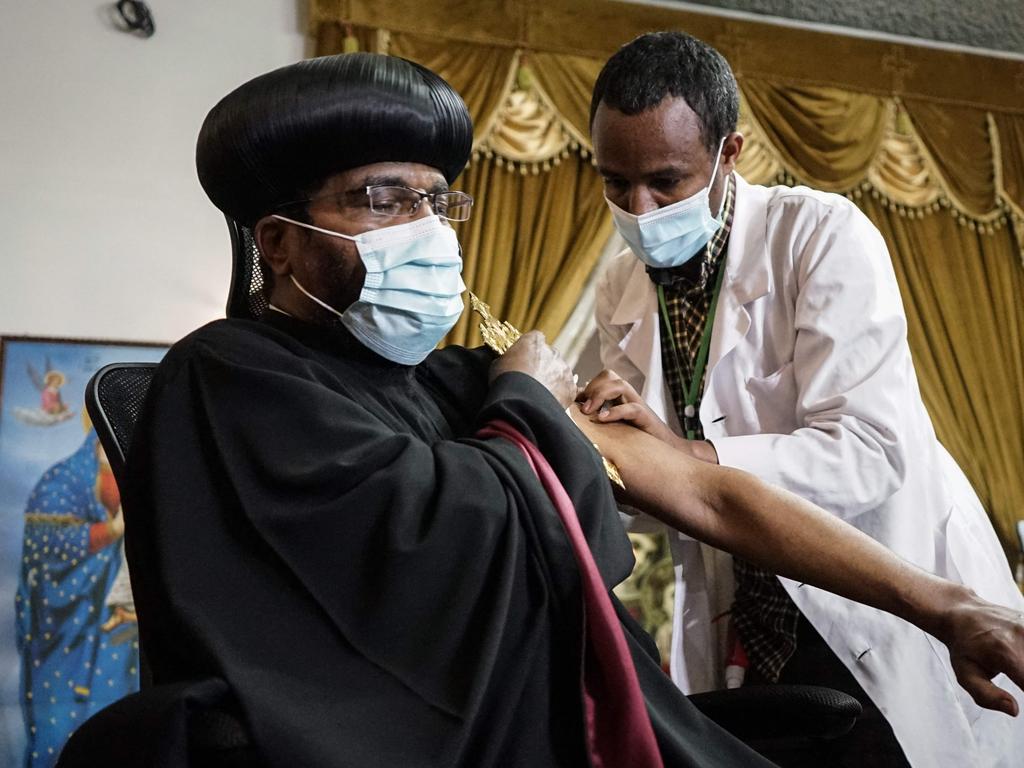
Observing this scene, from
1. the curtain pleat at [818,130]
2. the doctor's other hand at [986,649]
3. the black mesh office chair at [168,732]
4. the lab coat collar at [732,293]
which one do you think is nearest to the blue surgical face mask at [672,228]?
the lab coat collar at [732,293]

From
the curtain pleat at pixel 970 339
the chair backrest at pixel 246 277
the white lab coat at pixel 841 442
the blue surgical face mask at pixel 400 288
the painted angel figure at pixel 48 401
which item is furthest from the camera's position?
the curtain pleat at pixel 970 339

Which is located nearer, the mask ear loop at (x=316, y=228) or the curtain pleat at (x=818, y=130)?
the mask ear loop at (x=316, y=228)

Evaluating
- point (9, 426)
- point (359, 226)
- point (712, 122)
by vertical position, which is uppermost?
point (712, 122)

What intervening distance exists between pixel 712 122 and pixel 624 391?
665 mm

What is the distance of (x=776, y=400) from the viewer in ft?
7.17

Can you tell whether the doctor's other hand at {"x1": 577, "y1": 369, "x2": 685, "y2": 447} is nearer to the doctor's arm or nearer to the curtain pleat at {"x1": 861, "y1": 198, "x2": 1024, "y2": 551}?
the doctor's arm

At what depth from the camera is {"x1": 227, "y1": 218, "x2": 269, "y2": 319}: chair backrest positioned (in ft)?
5.55

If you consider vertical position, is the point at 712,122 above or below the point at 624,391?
above

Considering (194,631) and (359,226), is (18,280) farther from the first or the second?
(194,631)

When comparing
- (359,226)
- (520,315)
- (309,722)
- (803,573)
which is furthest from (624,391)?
(520,315)

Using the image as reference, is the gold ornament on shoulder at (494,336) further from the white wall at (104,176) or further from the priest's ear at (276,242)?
the white wall at (104,176)

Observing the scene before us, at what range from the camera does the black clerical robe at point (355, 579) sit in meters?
1.27

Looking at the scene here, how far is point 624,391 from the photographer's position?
1897mm

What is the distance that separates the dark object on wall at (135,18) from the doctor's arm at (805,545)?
3.65m
